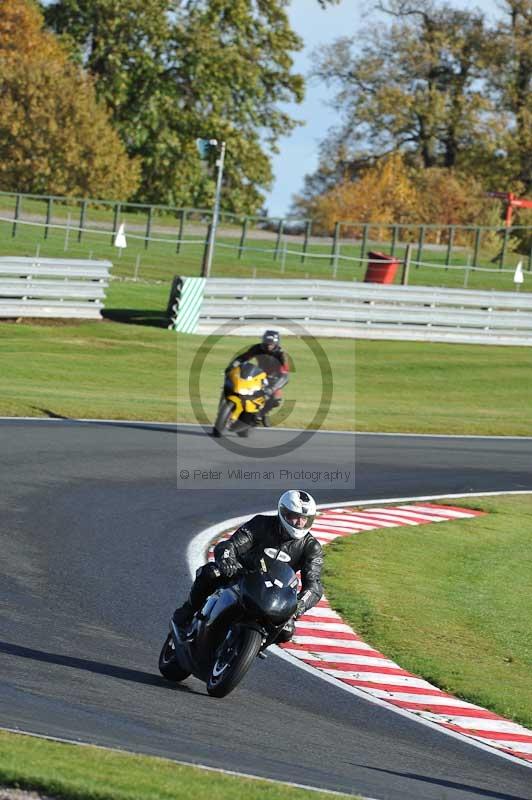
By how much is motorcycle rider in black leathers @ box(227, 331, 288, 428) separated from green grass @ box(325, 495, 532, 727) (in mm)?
4309

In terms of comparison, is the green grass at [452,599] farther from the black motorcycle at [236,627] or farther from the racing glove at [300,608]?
the black motorcycle at [236,627]

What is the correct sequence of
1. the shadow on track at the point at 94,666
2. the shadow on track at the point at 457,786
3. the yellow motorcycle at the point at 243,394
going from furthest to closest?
1. the yellow motorcycle at the point at 243,394
2. the shadow on track at the point at 94,666
3. the shadow on track at the point at 457,786

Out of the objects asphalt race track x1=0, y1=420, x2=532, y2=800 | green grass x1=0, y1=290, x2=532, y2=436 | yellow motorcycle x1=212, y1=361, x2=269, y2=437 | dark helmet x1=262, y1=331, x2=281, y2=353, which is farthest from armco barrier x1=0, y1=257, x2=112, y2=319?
dark helmet x1=262, y1=331, x2=281, y2=353

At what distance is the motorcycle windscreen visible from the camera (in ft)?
30.1

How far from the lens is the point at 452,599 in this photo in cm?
1361

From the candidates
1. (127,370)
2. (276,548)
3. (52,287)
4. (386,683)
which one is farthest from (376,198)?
(276,548)

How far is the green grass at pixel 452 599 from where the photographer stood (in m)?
10.9

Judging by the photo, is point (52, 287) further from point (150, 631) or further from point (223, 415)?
point (150, 631)

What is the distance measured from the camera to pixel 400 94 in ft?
227

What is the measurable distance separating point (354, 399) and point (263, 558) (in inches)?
750

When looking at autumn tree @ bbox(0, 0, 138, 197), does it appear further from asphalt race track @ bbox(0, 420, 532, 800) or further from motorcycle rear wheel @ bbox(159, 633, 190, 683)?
motorcycle rear wheel @ bbox(159, 633, 190, 683)

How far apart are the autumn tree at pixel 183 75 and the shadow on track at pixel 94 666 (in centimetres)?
5613

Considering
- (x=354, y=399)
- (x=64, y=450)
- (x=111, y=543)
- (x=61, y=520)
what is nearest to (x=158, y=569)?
(x=111, y=543)

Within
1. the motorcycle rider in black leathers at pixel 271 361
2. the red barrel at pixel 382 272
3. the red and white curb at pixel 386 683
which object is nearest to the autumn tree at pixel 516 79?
the red barrel at pixel 382 272
